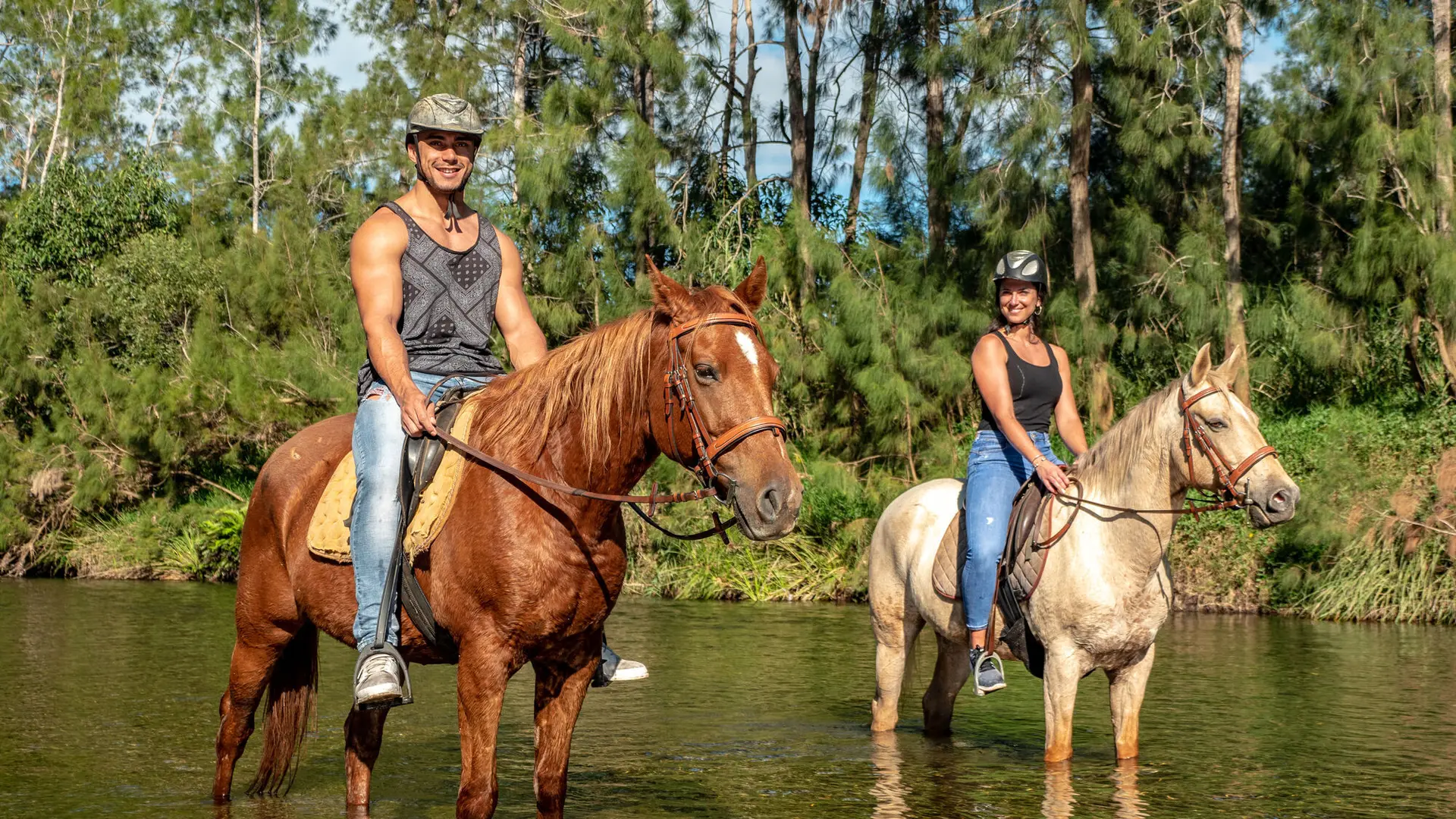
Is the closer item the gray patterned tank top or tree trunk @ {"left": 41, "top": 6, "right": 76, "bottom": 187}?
the gray patterned tank top

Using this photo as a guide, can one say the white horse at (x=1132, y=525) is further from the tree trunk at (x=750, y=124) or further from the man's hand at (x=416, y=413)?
the tree trunk at (x=750, y=124)

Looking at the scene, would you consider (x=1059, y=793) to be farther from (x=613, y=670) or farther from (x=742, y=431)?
(x=742, y=431)

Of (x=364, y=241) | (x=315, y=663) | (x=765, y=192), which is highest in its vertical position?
(x=765, y=192)

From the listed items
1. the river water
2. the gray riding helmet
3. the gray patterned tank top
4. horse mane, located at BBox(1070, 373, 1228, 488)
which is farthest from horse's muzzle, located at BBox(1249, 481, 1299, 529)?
the gray patterned tank top

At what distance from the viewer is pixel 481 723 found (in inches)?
173

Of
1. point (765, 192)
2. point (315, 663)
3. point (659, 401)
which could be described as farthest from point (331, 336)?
point (659, 401)

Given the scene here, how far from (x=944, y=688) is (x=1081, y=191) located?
35.9 feet

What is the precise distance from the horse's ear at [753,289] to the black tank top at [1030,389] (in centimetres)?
287

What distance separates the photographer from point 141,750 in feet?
24.7

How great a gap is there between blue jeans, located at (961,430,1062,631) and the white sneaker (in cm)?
244

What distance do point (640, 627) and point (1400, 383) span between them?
9.60 meters

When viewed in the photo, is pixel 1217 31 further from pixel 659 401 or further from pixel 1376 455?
pixel 659 401

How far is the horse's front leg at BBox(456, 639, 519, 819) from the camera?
439 centimetres

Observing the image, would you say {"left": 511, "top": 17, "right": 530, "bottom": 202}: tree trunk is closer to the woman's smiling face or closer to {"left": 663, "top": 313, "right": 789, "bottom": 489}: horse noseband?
the woman's smiling face
